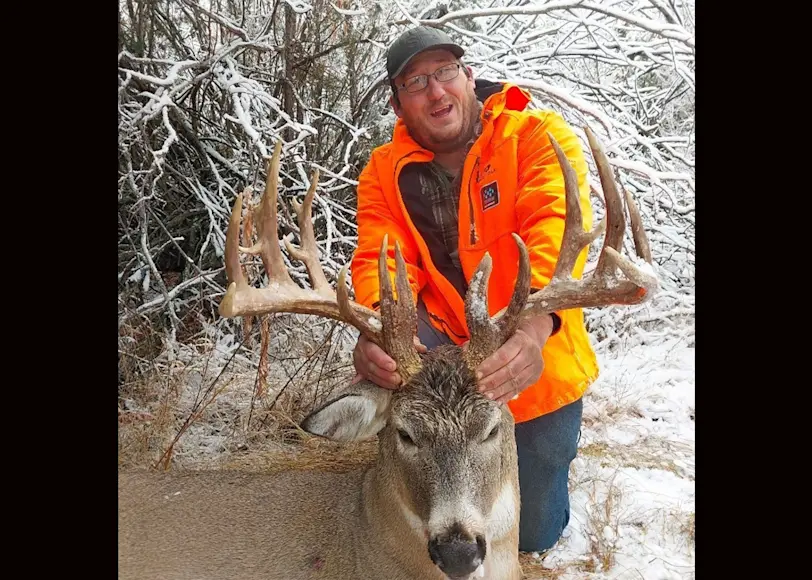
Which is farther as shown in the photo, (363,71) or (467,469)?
(363,71)

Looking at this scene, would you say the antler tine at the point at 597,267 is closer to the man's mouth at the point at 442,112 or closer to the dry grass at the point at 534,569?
the man's mouth at the point at 442,112

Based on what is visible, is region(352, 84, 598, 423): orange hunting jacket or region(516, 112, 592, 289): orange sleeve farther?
region(352, 84, 598, 423): orange hunting jacket

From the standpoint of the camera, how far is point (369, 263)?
2.28m

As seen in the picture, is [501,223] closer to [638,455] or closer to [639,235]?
[639,235]

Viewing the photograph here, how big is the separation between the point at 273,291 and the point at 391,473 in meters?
0.62

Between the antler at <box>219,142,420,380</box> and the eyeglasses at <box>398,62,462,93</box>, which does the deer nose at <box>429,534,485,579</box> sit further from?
the eyeglasses at <box>398,62,462,93</box>

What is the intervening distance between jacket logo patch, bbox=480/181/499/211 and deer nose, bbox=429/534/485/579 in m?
1.21

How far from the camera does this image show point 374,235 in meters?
2.37

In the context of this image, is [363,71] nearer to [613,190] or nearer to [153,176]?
[153,176]

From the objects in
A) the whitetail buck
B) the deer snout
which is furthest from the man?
the deer snout

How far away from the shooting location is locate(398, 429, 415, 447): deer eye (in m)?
1.60
